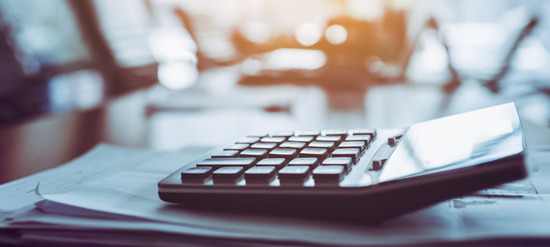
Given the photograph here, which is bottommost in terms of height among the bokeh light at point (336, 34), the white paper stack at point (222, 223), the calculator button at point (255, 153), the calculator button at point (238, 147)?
A: the white paper stack at point (222, 223)

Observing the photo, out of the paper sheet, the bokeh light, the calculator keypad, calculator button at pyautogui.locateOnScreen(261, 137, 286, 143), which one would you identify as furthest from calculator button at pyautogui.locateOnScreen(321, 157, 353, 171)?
the bokeh light

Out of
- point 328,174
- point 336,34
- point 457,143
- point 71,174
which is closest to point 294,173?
point 328,174

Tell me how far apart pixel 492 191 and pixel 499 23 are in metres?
6.87

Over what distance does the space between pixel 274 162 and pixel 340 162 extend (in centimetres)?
6

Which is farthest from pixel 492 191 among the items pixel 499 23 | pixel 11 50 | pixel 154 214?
pixel 499 23

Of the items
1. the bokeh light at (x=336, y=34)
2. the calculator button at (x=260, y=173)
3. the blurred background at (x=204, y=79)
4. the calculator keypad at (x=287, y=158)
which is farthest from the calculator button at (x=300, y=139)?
the bokeh light at (x=336, y=34)

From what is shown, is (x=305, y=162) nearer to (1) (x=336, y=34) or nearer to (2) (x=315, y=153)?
(2) (x=315, y=153)

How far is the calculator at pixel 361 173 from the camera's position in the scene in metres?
0.28

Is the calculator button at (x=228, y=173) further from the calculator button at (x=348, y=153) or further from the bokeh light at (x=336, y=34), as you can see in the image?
the bokeh light at (x=336, y=34)

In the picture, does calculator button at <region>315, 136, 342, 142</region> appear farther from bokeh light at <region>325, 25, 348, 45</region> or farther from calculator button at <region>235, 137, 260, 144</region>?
bokeh light at <region>325, 25, 348, 45</region>

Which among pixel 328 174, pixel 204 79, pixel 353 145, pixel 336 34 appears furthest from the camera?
pixel 204 79

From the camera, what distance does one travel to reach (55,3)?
2.15m

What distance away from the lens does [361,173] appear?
1.06ft

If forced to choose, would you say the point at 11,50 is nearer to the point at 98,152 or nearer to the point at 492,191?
the point at 98,152
